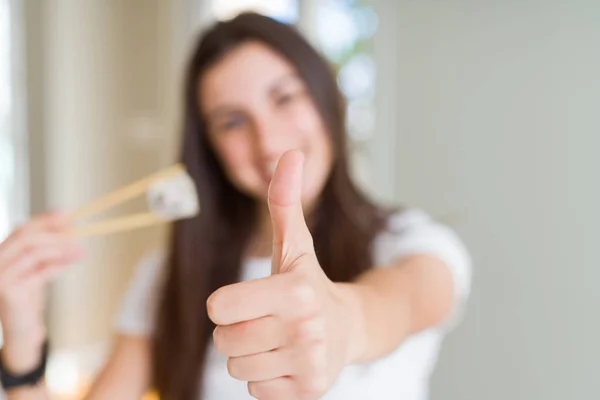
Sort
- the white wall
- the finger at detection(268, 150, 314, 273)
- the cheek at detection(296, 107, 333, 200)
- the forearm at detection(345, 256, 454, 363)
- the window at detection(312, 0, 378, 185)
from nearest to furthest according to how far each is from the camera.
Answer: the finger at detection(268, 150, 314, 273) < the forearm at detection(345, 256, 454, 363) < the white wall < the cheek at detection(296, 107, 333, 200) < the window at detection(312, 0, 378, 185)

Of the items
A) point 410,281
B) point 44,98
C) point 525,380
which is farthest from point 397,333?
point 44,98

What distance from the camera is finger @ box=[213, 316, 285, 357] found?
250 mm

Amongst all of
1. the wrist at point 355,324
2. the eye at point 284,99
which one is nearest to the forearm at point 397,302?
the wrist at point 355,324

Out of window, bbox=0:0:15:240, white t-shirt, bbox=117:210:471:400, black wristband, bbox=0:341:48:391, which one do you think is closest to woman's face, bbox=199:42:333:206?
white t-shirt, bbox=117:210:471:400

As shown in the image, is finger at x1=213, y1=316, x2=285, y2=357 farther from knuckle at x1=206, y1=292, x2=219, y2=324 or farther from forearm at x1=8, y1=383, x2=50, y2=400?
forearm at x1=8, y1=383, x2=50, y2=400

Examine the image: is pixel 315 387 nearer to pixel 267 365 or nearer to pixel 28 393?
pixel 267 365

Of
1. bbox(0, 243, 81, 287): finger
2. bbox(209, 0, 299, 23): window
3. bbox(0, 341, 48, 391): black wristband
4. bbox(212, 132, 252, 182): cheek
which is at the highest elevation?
bbox(209, 0, 299, 23): window

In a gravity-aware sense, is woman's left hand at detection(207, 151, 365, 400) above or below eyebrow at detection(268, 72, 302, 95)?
below

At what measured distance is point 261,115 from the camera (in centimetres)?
53

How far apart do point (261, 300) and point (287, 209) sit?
0.16 feet

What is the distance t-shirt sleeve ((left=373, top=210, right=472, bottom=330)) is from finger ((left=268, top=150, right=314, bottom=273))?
0.27 metres

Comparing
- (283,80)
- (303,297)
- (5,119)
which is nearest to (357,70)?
(283,80)

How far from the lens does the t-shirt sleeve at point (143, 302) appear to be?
0.62 metres

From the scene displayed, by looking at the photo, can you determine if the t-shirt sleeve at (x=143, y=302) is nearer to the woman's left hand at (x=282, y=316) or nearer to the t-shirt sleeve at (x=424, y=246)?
the t-shirt sleeve at (x=424, y=246)
